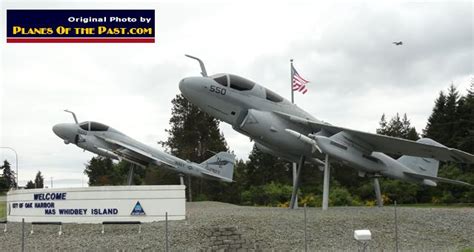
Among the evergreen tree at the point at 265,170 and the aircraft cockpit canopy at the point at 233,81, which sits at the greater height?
the aircraft cockpit canopy at the point at 233,81

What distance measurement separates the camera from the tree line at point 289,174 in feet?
148

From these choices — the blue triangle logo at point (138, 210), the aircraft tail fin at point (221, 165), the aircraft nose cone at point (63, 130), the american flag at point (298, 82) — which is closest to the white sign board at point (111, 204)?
the blue triangle logo at point (138, 210)

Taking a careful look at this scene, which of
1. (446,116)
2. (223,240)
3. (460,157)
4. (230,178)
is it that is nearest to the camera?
(223,240)

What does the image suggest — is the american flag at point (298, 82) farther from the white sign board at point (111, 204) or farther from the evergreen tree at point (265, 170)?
the evergreen tree at point (265, 170)

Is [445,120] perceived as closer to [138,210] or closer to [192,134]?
[192,134]

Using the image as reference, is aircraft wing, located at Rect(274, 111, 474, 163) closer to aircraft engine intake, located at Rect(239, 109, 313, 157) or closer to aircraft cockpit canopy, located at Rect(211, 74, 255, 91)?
aircraft engine intake, located at Rect(239, 109, 313, 157)

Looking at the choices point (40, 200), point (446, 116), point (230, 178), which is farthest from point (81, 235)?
point (446, 116)

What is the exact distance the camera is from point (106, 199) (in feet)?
62.7

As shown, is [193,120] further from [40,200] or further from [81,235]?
[81,235]

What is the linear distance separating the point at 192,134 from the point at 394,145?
35.2 m

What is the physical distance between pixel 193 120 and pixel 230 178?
15.8 m

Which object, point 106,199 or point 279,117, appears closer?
point 106,199

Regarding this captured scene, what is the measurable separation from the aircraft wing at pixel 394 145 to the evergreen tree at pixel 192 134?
3263 cm

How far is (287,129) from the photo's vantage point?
2092cm
